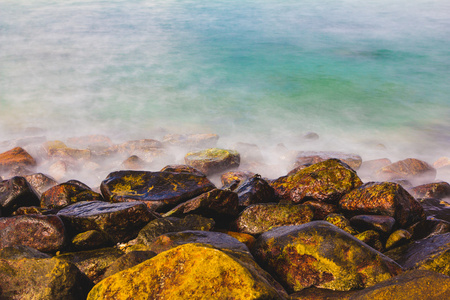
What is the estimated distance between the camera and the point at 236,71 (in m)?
20.8

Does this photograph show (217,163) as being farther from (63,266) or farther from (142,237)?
(63,266)

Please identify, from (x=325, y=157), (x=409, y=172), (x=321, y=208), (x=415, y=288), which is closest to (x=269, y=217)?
(x=321, y=208)

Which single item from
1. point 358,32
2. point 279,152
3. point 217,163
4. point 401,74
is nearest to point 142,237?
point 217,163

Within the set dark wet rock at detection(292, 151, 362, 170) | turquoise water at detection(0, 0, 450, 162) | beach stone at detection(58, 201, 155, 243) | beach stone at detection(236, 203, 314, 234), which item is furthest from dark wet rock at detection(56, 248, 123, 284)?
turquoise water at detection(0, 0, 450, 162)

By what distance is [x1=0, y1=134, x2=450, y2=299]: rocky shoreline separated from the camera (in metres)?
2.33

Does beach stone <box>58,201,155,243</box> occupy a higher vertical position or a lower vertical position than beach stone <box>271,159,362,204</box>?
higher

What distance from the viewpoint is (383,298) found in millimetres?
2250

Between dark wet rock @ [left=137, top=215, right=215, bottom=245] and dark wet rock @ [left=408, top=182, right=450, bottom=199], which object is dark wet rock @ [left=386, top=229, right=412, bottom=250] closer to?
dark wet rock @ [left=137, top=215, right=215, bottom=245]

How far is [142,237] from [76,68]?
1963cm

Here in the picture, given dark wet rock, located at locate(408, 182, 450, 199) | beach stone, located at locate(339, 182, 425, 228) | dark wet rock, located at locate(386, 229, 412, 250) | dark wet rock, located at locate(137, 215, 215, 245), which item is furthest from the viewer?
dark wet rock, located at locate(408, 182, 450, 199)

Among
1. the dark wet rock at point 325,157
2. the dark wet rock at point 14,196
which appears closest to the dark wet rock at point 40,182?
the dark wet rock at point 14,196

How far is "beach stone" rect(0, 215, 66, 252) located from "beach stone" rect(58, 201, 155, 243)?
9.1 inches

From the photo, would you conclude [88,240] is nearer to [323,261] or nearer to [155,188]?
[155,188]

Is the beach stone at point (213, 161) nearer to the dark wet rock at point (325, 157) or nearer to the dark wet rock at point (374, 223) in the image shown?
the dark wet rock at point (325, 157)
